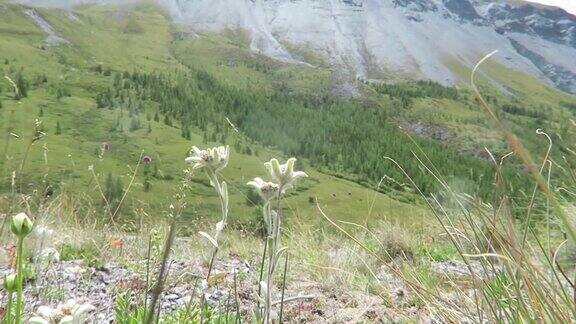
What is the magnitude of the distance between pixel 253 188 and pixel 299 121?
115 m

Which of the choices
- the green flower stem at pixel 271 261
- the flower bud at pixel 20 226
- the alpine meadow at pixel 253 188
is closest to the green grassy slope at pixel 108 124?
the alpine meadow at pixel 253 188

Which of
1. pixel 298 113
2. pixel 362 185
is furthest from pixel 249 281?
pixel 298 113

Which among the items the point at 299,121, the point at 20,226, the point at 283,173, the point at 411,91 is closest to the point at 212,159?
the point at 283,173

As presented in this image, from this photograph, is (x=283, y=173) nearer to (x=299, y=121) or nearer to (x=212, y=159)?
(x=212, y=159)

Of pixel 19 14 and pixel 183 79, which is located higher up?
pixel 19 14

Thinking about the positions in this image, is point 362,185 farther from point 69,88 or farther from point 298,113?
point 69,88

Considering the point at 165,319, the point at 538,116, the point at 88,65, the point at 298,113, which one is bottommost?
the point at 538,116

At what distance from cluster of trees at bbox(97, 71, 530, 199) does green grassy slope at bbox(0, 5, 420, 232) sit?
24.1 ft

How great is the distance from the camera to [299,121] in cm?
11681

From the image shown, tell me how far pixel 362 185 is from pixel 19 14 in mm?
94326

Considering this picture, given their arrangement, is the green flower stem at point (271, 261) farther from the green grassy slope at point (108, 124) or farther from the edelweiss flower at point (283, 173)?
the green grassy slope at point (108, 124)

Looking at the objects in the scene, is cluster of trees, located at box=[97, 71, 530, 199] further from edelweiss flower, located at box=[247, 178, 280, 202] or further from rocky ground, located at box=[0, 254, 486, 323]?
edelweiss flower, located at box=[247, 178, 280, 202]

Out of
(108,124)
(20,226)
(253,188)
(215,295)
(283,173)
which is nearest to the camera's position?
(20,226)

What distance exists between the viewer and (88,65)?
11519 cm
